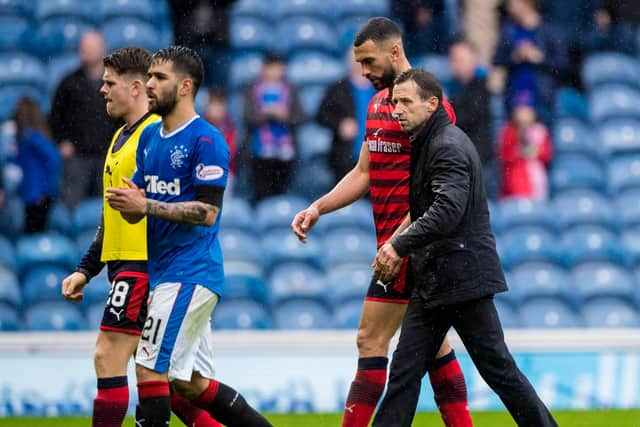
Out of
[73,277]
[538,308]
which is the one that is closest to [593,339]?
[538,308]

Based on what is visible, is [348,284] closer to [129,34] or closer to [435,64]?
[435,64]

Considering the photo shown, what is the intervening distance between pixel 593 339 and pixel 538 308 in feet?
4.38

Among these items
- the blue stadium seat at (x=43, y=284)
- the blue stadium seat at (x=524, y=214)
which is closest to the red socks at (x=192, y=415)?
the blue stadium seat at (x=43, y=284)

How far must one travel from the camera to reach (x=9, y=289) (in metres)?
9.95

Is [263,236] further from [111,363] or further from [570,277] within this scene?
[111,363]

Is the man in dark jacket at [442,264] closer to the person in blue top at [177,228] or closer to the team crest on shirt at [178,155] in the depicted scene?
the person in blue top at [177,228]

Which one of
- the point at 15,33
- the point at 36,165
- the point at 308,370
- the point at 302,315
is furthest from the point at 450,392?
the point at 15,33

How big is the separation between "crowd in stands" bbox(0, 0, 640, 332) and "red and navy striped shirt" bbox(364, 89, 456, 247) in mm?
4148

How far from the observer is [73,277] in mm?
5957

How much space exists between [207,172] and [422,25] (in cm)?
661

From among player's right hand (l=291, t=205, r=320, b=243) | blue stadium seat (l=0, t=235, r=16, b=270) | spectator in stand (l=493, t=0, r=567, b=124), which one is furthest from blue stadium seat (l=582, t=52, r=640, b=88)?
player's right hand (l=291, t=205, r=320, b=243)

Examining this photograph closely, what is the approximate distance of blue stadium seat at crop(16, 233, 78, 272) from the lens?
33.2 feet

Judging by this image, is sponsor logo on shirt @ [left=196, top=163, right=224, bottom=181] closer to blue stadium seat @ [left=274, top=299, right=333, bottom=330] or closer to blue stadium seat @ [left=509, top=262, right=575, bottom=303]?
blue stadium seat @ [left=274, top=299, right=333, bottom=330]

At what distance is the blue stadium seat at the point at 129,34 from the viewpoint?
37.6 ft
